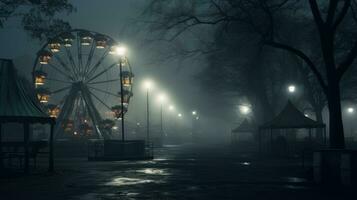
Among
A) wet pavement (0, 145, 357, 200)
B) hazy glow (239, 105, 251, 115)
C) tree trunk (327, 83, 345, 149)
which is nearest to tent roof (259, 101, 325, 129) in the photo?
wet pavement (0, 145, 357, 200)

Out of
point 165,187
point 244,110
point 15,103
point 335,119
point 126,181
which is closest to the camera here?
point 165,187

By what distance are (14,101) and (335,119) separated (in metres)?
13.6

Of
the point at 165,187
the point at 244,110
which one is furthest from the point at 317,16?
the point at 244,110

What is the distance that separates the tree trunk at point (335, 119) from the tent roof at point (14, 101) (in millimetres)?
12277

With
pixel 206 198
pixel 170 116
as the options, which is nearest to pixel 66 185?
pixel 206 198

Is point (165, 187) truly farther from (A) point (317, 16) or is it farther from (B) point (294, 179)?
(A) point (317, 16)

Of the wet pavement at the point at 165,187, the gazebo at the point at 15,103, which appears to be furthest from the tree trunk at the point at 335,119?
the gazebo at the point at 15,103

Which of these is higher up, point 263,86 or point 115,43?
point 115,43

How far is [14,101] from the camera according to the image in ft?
70.0

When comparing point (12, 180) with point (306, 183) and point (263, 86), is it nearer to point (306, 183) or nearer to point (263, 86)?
point (306, 183)

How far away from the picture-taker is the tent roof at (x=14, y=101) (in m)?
20.7

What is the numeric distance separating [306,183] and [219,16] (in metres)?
10.3

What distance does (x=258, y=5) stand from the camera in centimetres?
2311

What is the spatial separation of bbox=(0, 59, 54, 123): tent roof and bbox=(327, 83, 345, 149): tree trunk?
40.3ft
